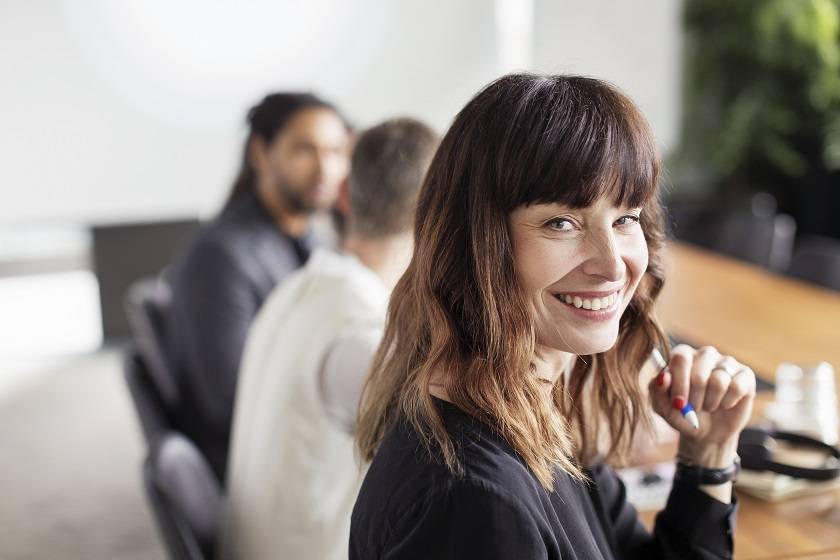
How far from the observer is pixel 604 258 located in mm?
1005

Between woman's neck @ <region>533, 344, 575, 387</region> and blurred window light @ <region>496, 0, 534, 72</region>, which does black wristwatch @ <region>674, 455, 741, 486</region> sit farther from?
blurred window light @ <region>496, 0, 534, 72</region>

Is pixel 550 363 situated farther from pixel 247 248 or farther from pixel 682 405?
pixel 247 248

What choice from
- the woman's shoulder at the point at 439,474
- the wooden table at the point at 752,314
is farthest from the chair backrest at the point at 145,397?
the wooden table at the point at 752,314

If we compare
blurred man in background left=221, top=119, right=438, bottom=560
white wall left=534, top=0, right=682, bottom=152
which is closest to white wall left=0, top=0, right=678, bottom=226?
white wall left=534, top=0, right=682, bottom=152

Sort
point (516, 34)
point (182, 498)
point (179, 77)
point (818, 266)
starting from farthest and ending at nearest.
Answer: point (516, 34) < point (179, 77) < point (818, 266) < point (182, 498)

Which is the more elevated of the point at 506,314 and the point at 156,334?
the point at 506,314

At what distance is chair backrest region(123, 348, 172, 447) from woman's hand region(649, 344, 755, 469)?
34.7 inches

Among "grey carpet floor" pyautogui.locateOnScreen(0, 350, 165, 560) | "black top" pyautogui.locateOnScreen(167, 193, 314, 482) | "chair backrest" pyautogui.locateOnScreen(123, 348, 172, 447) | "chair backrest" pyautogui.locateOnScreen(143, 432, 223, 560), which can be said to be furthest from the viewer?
"grey carpet floor" pyautogui.locateOnScreen(0, 350, 165, 560)

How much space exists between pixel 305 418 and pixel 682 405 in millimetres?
664

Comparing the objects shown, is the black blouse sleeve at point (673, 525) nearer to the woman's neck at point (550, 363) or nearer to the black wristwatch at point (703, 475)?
the black wristwatch at point (703, 475)

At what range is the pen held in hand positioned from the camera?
1.22 m

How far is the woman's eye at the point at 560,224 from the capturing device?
0.98 meters

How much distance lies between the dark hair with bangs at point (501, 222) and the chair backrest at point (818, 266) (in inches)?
91.7

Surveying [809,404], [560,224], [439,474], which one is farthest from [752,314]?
[439,474]
